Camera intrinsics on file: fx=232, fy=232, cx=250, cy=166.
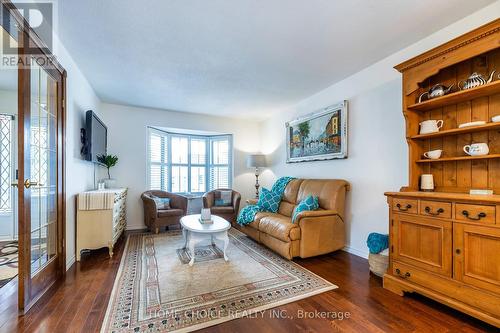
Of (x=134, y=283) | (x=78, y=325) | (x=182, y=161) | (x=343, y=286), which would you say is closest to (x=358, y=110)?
(x=343, y=286)

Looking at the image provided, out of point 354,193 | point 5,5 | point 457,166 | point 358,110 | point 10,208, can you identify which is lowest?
point 10,208

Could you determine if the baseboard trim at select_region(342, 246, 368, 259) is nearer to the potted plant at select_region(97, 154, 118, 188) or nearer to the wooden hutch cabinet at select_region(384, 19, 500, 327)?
the wooden hutch cabinet at select_region(384, 19, 500, 327)

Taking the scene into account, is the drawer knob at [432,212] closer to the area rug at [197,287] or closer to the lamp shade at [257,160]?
the area rug at [197,287]

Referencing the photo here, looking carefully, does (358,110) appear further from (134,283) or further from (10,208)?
(10,208)

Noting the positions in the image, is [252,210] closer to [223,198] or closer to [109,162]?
[223,198]

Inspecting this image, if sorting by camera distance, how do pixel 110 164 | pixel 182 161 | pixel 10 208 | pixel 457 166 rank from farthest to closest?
pixel 182 161, pixel 110 164, pixel 10 208, pixel 457 166

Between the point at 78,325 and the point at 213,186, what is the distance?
4.20 meters

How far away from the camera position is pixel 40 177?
2088 millimetres

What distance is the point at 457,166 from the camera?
6.98 feet

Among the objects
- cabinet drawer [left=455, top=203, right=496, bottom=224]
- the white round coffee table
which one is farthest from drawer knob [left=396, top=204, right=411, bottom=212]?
the white round coffee table

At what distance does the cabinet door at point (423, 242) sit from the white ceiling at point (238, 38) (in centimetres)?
178

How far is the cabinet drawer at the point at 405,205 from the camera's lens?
2007 millimetres

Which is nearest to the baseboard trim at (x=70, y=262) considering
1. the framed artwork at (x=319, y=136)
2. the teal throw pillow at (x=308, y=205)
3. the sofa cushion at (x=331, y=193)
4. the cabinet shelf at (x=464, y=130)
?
the teal throw pillow at (x=308, y=205)

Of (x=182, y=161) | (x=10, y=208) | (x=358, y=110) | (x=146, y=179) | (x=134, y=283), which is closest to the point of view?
(x=134, y=283)
